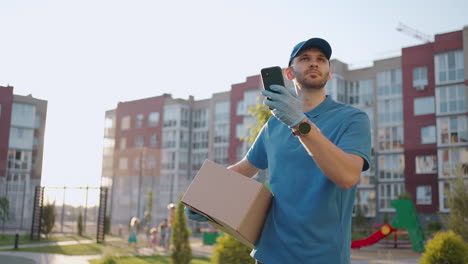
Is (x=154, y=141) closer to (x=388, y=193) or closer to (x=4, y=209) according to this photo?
(x=388, y=193)

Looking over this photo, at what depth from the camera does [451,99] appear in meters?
38.6

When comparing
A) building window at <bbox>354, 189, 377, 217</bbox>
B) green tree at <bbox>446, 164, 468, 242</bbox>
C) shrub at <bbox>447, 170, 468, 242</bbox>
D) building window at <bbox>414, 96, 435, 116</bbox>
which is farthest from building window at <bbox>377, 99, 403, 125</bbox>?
shrub at <bbox>447, 170, 468, 242</bbox>

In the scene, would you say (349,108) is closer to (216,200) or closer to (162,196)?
(216,200)

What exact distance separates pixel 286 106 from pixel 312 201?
1.56 ft

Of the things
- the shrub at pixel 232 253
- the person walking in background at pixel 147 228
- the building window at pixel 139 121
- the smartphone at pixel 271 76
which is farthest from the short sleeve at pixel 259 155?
the building window at pixel 139 121

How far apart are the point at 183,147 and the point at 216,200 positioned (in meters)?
55.7

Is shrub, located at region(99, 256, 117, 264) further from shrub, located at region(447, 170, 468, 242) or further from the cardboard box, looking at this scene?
shrub, located at region(447, 170, 468, 242)

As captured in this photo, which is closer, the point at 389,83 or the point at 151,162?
the point at 389,83

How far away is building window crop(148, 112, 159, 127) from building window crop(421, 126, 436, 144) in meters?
30.6

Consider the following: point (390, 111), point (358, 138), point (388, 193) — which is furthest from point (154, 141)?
point (358, 138)

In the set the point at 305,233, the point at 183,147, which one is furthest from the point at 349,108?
the point at 183,147

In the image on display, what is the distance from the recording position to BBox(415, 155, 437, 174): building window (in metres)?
39.1

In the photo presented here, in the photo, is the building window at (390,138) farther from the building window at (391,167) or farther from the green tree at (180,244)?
the green tree at (180,244)

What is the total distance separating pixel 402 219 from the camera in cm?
2053
